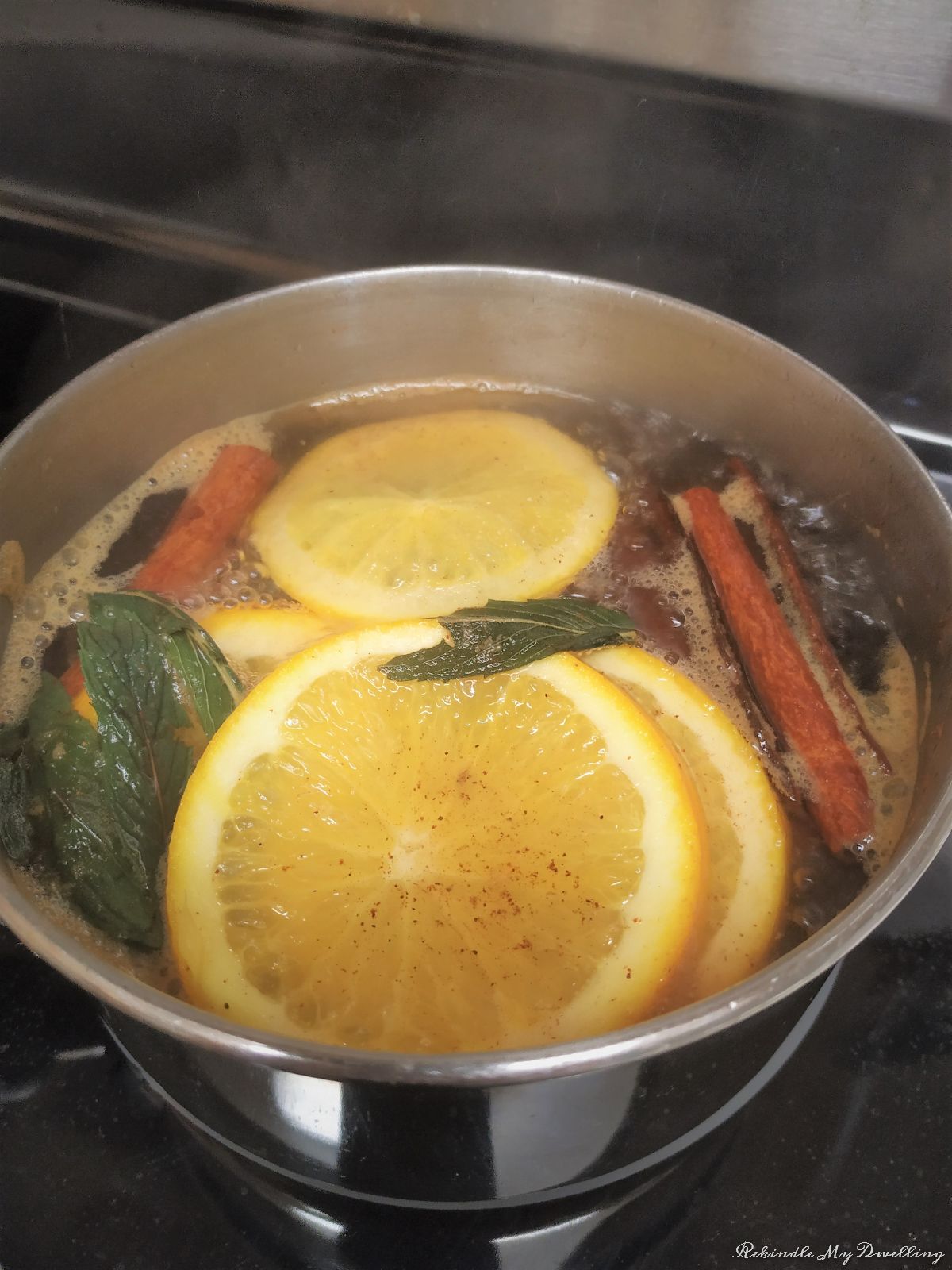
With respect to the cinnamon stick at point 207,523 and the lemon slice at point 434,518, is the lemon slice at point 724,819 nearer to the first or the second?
the lemon slice at point 434,518

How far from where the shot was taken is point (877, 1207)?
1049 mm

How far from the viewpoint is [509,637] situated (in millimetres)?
1141

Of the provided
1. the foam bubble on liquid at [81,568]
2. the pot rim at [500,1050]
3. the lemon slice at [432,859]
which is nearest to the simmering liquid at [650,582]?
the foam bubble on liquid at [81,568]

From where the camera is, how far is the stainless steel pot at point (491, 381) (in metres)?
0.74

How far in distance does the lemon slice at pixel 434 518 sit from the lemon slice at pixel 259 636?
59mm

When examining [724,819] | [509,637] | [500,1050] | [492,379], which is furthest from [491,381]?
[500,1050]

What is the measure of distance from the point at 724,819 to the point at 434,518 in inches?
22.3

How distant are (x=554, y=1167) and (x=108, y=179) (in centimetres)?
170

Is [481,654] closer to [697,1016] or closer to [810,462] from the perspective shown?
[697,1016]

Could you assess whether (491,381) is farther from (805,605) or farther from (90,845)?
(90,845)

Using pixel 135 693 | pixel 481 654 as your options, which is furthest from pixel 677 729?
pixel 135 693

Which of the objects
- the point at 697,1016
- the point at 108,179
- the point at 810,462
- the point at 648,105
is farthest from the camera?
the point at 108,179

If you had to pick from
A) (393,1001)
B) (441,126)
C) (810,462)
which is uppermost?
(441,126)

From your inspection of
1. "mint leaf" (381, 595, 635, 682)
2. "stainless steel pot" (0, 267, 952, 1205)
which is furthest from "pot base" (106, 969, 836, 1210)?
"mint leaf" (381, 595, 635, 682)
